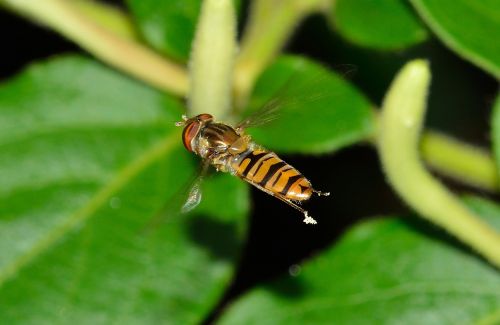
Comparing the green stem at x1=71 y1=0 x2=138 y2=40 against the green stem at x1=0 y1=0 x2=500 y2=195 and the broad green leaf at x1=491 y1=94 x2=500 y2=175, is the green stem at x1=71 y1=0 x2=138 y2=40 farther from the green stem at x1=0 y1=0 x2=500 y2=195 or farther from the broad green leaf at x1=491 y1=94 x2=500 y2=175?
the broad green leaf at x1=491 y1=94 x2=500 y2=175

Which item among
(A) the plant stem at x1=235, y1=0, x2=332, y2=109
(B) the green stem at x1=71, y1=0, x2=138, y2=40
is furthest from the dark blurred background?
(A) the plant stem at x1=235, y1=0, x2=332, y2=109

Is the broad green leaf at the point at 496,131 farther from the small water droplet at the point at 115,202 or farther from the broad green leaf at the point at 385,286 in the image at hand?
the small water droplet at the point at 115,202

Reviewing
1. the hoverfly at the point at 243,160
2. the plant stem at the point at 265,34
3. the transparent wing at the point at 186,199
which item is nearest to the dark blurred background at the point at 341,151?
the plant stem at the point at 265,34

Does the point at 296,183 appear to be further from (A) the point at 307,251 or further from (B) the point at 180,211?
(A) the point at 307,251

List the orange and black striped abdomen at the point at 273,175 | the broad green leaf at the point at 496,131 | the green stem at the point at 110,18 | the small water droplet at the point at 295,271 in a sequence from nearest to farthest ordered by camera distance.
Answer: the orange and black striped abdomen at the point at 273,175 → the broad green leaf at the point at 496,131 → the small water droplet at the point at 295,271 → the green stem at the point at 110,18

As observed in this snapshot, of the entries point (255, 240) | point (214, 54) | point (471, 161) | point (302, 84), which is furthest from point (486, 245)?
point (255, 240)
